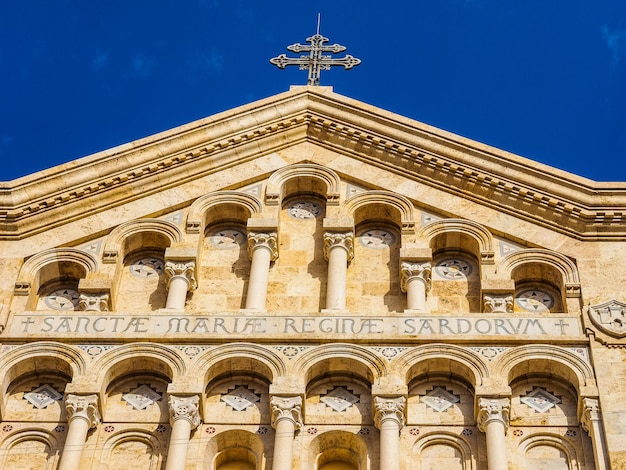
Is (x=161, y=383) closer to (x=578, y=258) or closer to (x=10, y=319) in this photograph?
(x=10, y=319)

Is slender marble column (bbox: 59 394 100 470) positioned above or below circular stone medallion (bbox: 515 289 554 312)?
below

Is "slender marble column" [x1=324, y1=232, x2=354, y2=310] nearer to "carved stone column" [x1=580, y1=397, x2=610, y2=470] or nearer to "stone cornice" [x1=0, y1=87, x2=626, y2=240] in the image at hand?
"stone cornice" [x1=0, y1=87, x2=626, y2=240]

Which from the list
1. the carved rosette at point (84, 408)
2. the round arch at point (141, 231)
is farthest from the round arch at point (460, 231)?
the carved rosette at point (84, 408)

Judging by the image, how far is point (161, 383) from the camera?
24.3 m

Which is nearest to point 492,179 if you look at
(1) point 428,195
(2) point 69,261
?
(1) point 428,195

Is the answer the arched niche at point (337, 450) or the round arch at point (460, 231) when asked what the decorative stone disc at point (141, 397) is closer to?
the arched niche at point (337, 450)

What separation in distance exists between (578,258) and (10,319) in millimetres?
8858

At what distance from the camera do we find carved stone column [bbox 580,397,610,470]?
74.2 feet

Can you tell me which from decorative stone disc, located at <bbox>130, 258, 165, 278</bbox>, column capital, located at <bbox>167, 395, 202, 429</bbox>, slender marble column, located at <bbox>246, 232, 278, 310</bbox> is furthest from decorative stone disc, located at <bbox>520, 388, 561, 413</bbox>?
decorative stone disc, located at <bbox>130, 258, 165, 278</bbox>

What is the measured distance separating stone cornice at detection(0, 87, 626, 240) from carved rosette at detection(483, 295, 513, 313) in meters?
1.95

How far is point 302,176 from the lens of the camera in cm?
2784

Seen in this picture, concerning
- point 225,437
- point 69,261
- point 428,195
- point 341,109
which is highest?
point 341,109

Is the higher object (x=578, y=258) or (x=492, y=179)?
(x=492, y=179)

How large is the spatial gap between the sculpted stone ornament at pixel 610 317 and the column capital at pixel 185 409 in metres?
6.05
